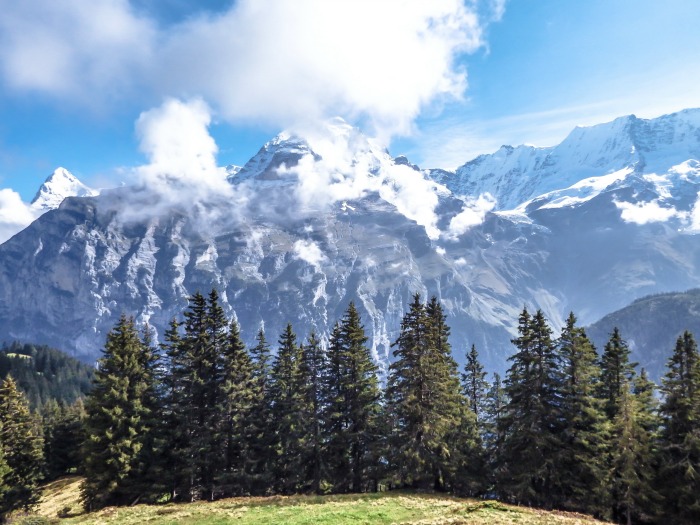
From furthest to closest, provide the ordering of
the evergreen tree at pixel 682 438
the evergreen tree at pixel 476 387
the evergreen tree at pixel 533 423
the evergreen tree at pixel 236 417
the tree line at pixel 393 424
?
the evergreen tree at pixel 476 387, the evergreen tree at pixel 236 417, the evergreen tree at pixel 533 423, the tree line at pixel 393 424, the evergreen tree at pixel 682 438

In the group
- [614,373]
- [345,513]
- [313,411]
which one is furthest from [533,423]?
[313,411]

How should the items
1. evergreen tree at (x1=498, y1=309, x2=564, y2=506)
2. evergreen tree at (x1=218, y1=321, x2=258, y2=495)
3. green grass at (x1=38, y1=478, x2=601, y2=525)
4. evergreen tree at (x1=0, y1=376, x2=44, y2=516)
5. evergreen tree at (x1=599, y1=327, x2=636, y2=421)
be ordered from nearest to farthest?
green grass at (x1=38, y1=478, x2=601, y2=525), evergreen tree at (x1=498, y1=309, x2=564, y2=506), evergreen tree at (x1=599, y1=327, x2=636, y2=421), evergreen tree at (x1=218, y1=321, x2=258, y2=495), evergreen tree at (x1=0, y1=376, x2=44, y2=516)

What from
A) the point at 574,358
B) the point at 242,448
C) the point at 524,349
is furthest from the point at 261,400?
the point at 574,358

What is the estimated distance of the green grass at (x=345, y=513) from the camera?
29.9 m

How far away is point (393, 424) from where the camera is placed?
161 feet

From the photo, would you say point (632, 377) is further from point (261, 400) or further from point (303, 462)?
point (261, 400)

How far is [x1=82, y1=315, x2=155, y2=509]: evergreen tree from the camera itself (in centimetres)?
4553

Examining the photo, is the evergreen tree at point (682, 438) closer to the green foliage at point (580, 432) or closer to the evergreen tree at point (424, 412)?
the green foliage at point (580, 432)

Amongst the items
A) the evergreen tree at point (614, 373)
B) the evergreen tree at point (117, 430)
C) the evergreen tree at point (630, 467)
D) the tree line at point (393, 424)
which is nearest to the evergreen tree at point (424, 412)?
the tree line at point (393, 424)

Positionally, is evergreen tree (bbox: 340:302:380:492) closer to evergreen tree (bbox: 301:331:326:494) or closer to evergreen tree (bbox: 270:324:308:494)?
evergreen tree (bbox: 301:331:326:494)

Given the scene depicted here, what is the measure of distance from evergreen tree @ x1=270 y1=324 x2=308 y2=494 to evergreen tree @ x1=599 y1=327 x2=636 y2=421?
28993mm

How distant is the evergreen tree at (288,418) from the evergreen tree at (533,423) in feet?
62.7

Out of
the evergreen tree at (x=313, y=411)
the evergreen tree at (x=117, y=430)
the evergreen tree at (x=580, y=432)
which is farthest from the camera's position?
the evergreen tree at (x=313, y=411)

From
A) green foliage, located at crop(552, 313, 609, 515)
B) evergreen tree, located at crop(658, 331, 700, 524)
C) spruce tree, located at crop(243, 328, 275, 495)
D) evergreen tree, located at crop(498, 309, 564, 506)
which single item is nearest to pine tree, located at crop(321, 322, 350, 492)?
spruce tree, located at crop(243, 328, 275, 495)
